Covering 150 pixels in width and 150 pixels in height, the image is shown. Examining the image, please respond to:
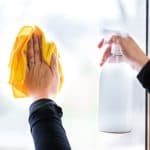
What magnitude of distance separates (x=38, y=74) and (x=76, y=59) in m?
0.16

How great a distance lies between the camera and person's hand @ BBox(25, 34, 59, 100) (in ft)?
2.58

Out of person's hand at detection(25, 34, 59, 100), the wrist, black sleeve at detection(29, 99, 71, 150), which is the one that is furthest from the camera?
the wrist

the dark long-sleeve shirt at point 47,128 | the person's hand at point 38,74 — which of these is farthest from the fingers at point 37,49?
the dark long-sleeve shirt at point 47,128

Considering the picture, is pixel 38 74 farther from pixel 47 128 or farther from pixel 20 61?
pixel 47 128

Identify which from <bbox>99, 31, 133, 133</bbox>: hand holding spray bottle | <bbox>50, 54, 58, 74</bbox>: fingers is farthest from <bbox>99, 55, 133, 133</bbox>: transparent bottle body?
<bbox>50, 54, 58, 74</bbox>: fingers

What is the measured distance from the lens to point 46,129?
0.65 meters

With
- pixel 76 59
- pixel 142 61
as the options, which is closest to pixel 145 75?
pixel 142 61

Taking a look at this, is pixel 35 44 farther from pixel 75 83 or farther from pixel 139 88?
pixel 139 88

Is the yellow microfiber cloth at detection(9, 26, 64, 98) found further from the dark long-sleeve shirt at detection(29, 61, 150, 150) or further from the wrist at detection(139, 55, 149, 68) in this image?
the wrist at detection(139, 55, 149, 68)

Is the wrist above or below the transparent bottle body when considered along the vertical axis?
above

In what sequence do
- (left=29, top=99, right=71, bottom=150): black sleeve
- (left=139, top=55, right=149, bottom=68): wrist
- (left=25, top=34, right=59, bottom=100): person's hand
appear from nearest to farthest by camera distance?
(left=29, top=99, right=71, bottom=150): black sleeve < (left=25, top=34, right=59, bottom=100): person's hand < (left=139, top=55, right=149, bottom=68): wrist

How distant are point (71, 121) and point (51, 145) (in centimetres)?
27

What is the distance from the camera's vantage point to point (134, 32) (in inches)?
38.8

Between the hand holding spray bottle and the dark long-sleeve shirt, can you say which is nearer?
the dark long-sleeve shirt
